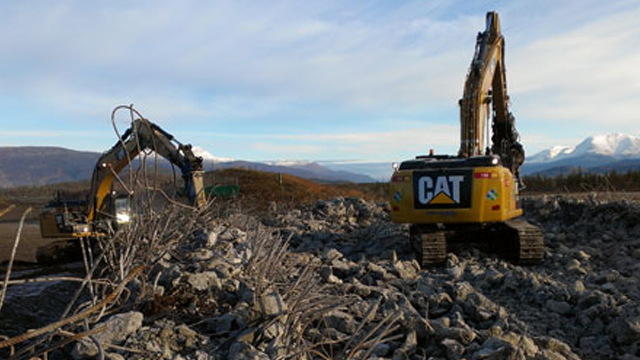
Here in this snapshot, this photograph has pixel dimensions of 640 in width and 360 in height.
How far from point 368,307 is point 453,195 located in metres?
3.57

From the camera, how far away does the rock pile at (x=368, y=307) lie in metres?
3.15

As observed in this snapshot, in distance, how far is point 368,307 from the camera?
4.37 metres

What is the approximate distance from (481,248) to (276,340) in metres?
6.55

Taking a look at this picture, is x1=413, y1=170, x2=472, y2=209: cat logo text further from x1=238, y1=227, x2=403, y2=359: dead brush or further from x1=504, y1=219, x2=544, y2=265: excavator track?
x1=238, y1=227, x2=403, y2=359: dead brush

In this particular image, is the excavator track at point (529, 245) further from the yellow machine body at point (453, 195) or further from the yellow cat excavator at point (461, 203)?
the yellow machine body at point (453, 195)

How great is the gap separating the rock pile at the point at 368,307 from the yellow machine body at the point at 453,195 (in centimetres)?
67

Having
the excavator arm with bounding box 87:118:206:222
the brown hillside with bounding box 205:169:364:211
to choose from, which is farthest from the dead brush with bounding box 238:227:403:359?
the brown hillside with bounding box 205:169:364:211

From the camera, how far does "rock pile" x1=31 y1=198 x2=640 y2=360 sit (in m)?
3.15

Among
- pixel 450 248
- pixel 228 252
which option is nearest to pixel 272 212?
pixel 450 248

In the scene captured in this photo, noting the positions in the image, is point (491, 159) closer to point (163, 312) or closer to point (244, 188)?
point (163, 312)

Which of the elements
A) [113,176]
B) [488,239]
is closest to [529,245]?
[488,239]

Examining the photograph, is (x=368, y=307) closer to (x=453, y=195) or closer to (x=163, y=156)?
(x=453, y=195)

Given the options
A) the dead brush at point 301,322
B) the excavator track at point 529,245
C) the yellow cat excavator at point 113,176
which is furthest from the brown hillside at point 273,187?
the dead brush at point 301,322

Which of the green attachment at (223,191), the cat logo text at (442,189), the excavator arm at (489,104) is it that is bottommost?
the green attachment at (223,191)
